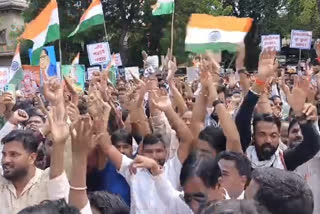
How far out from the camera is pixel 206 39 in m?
6.48

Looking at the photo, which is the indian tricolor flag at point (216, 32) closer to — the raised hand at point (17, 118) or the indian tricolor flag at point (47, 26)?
the indian tricolor flag at point (47, 26)

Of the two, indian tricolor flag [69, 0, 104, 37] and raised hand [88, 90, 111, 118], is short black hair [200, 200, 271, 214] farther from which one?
indian tricolor flag [69, 0, 104, 37]

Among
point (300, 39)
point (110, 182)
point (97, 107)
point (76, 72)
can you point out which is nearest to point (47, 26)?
point (76, 72)

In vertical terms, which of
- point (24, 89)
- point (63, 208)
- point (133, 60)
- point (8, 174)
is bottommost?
point (133, 60)

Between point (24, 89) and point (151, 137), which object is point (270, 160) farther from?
point (24, 89)

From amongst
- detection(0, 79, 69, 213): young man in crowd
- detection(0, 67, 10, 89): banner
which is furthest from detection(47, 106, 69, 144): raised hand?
detection(0, 67, 10, 89): banner

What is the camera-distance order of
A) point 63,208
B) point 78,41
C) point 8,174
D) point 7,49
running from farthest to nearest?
point 7,49
point 78,41
point 8,174
point 63,208

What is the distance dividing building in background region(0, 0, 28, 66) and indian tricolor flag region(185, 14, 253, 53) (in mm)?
26646

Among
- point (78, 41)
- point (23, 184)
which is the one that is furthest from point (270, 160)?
point (78, 41)

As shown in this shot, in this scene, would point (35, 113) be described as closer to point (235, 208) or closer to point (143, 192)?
point (143, 192)

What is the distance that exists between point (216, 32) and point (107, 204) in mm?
3807

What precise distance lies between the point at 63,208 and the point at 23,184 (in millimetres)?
1254

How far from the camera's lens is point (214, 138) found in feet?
12.7

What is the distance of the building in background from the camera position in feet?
106
